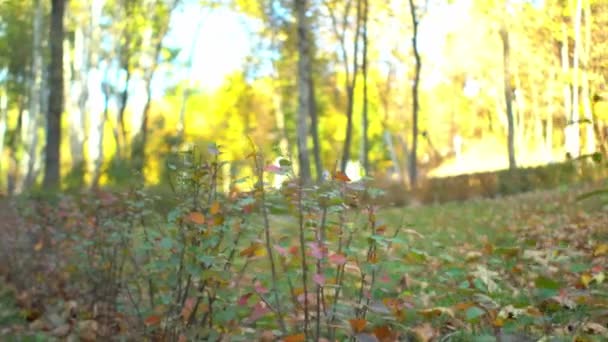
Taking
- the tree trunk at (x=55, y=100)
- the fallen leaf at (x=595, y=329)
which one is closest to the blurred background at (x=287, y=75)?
the tree trunk at (x=55, y=100)

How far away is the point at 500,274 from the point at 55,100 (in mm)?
10896

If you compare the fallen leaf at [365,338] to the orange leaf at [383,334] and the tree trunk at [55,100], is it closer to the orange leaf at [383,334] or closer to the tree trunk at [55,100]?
the orange leaf at [383,334]

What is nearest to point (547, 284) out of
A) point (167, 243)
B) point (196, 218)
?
point (196, 218)

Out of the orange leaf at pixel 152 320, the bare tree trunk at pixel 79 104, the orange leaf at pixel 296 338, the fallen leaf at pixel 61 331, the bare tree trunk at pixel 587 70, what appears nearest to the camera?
the orange leaf at pixel 296 338

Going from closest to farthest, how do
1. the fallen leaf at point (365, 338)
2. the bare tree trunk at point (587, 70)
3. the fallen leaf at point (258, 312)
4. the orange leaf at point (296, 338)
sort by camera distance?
the fallen leaf at point (365, 338), the orange leaf at point (296, 338), the fallen leaf at point (258, 312), the bare tree trunk at point (587, 70)

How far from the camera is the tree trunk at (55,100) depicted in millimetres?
12547

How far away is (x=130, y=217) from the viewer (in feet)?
11.8

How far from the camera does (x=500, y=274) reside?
3.80 metres

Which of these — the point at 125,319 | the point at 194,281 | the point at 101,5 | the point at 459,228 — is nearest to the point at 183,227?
the point at 194,281

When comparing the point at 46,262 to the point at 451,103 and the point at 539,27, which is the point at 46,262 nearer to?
the point at 539,27

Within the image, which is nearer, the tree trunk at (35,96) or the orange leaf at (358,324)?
the orange leaf at (358,324)

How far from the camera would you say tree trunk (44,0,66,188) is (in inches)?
494

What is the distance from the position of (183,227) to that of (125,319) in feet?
2.97

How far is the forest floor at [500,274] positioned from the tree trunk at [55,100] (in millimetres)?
6171
